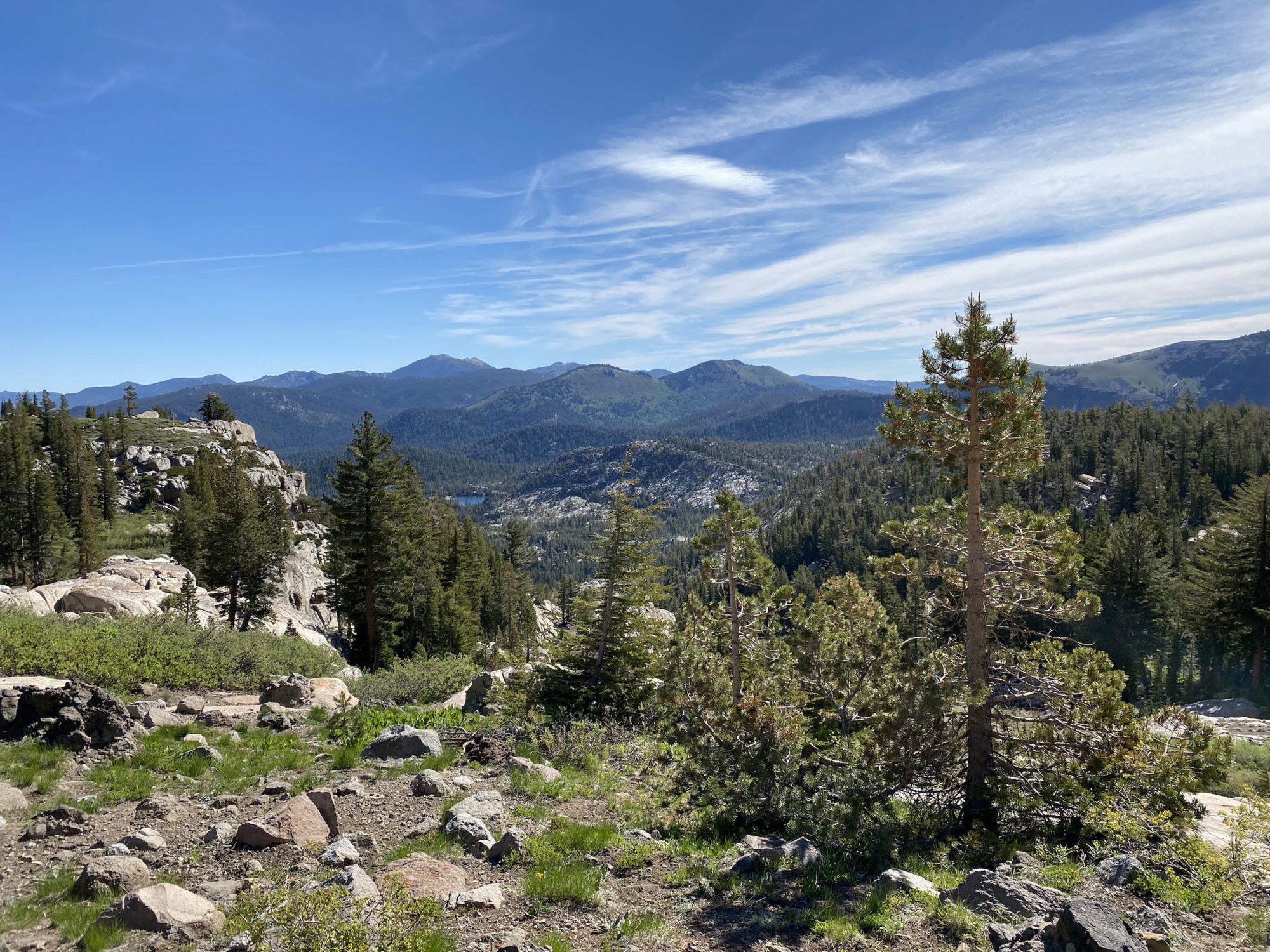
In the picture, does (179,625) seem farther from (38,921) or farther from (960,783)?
(960,783)

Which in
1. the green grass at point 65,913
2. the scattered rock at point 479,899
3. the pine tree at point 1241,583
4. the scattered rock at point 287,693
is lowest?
the pine tree at point 1241,583

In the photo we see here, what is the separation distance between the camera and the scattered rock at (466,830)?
8664 mm

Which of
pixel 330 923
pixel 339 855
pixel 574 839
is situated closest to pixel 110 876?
pixel 339 855

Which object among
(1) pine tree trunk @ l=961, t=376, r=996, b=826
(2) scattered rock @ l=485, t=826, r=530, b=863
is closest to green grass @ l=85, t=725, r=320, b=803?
(2) scattered rock @ l=485, t=826, r=530, b=863

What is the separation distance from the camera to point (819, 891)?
8.16m

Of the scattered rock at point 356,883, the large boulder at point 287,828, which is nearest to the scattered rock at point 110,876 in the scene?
the large boulder at point 287,828

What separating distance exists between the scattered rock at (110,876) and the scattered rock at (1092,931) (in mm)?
9132

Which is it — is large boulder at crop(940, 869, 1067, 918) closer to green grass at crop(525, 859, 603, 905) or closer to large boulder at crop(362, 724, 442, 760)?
green grass at crop(525, 859, 603, 905)

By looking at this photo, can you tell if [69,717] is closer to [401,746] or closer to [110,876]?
[401,746]

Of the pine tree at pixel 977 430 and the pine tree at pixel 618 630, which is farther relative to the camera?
the pine tree at pixel 618 630

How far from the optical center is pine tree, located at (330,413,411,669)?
33.1 meters

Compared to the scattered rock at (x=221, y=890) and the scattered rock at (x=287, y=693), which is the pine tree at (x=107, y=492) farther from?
the scattered rock at (x=221, y=890)

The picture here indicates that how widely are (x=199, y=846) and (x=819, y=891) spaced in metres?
7.76

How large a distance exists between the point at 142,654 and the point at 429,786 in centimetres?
1263
